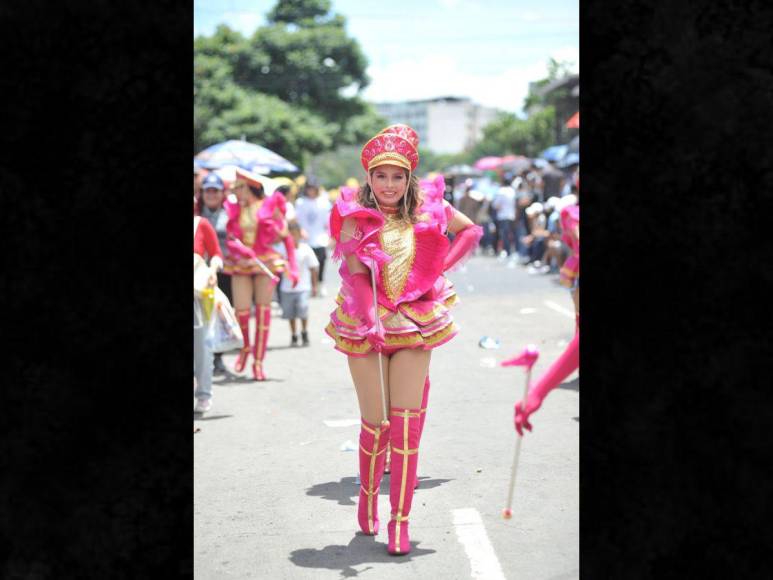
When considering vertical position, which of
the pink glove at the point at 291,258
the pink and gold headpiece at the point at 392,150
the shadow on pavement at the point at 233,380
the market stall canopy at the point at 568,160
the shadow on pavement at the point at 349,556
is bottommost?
the shadow on pavement at the point at 349,556

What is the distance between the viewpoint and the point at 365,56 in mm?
72500

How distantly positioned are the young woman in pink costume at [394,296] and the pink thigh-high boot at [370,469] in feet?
0.04

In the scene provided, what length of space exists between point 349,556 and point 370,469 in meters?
0.45

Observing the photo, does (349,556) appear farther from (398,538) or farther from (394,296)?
(394,296)

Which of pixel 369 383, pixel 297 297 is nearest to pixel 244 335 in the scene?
pixel 297 297

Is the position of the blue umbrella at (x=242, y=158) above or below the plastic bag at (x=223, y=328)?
above

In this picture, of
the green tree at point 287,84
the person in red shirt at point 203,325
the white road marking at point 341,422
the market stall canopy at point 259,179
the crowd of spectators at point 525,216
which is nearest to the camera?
the white road marking at point 341,422

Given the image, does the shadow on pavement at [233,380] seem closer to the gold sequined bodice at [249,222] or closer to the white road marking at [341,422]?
the gold sequined bodice at [249,222]

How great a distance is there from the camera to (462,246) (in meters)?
6.29

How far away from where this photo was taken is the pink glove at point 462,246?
20.5ft

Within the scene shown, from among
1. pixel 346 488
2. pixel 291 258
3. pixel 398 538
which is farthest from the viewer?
pixel 291 258

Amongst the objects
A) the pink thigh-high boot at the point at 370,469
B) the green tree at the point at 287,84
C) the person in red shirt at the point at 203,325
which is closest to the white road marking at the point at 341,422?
the person in red shirt at the point at 203,325

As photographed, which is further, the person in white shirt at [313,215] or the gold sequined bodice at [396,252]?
the person in white shirt at [313,215]
